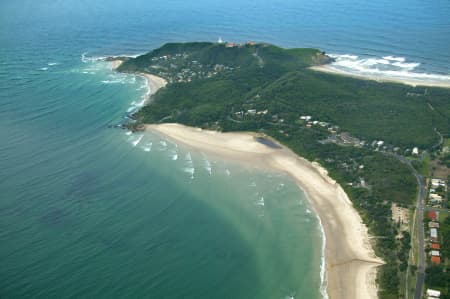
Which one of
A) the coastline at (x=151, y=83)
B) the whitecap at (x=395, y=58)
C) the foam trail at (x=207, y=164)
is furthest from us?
the whitecap at (x=395, y=58)

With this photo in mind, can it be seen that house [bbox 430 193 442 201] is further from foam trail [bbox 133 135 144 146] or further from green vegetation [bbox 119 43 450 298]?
foam trail [bbox 133 135 144 146]

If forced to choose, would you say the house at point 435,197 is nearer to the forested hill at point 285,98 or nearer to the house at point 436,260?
the house at point 436,260

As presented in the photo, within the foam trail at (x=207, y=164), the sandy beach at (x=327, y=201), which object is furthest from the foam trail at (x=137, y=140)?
the foam trail at (x=207, y=164)

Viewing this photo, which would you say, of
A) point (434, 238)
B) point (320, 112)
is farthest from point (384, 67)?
point (434, 238)

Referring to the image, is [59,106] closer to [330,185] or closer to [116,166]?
[116,166]

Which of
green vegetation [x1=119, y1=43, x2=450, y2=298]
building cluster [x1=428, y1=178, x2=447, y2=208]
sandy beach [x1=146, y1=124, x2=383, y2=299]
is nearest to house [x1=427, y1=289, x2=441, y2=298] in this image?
green vegetation [x1=119, y1=43, x2=450, y2=298]
